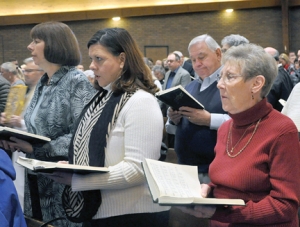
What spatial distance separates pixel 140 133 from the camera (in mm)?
2338

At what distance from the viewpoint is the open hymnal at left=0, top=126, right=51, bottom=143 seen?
8.89ft

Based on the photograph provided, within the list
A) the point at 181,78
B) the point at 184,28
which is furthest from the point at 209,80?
the point at 184,28

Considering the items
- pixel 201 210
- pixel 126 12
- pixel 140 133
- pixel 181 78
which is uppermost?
pixel 126 12

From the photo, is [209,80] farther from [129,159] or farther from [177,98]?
[129,159]

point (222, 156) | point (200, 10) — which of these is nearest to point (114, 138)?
point (222, 156)

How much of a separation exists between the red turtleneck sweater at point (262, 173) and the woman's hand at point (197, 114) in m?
0.85

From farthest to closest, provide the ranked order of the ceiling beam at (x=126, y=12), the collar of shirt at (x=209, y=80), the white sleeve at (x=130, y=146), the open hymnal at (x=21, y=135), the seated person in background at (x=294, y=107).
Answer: the ceiling beam at (x=126, y=12) < the collar of shirt at (x=209, y=80) < the seated person in background at (x=294, y=107) < the open hymnal at (x=21, y=135) < the white sleeve at (x=130, y=146)

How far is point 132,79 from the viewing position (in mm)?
2498

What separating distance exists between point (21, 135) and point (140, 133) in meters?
0.78

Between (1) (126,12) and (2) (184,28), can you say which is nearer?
(1) (126,12)

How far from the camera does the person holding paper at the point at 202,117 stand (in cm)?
308

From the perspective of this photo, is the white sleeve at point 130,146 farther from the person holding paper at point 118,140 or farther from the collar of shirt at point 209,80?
the collar of shirt at point 209,80

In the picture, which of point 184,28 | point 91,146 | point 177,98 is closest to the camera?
point 91,146

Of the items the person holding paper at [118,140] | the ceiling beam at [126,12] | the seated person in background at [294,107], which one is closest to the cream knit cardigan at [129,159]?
the person holding paper at [118,140]
